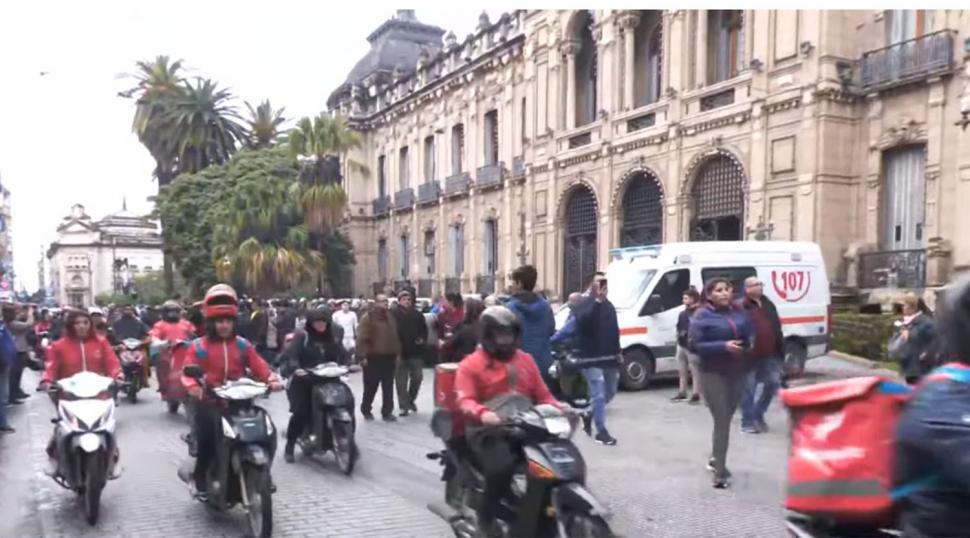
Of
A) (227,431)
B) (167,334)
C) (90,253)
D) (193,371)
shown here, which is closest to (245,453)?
(227,431)

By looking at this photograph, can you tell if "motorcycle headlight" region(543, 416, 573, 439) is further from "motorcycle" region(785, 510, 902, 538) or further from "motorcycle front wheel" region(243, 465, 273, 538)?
"motorcycle front wheel" region(243, 465, 273, 538)

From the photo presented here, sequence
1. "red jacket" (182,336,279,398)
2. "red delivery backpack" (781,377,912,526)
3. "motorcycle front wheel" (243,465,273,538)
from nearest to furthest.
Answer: "red delivery backpack" (781,377,912,526)
"motorcycle front wheel" (243,465,273,538)
"red jacket" (182,336,279,398)

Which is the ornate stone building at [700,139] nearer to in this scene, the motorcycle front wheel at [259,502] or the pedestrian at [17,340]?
the motorcycle front wheel at [259,502]

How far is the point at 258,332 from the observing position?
15219mm

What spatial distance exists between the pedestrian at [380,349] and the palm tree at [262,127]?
3372cm

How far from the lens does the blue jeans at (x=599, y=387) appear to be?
328 inches

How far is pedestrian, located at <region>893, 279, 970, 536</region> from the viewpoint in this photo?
215cm

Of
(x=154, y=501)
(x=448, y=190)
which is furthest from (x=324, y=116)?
(x=154, y=501)

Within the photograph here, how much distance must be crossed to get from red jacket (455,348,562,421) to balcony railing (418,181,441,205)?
3019 cm

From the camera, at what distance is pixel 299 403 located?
8047 mm

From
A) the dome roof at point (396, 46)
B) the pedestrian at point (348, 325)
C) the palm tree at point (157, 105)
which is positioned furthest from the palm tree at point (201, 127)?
the pedestrian at point (348, 325)

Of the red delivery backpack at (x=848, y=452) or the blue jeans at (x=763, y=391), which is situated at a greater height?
the red delivery backpack at (x=848, y=452)

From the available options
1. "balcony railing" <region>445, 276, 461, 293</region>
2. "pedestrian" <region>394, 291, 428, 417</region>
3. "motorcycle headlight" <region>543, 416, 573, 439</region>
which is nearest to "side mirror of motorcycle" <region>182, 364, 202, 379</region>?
"motorcycle headlight" <region>543, 416, 573, 439</region>

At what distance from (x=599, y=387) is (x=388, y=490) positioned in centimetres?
267
